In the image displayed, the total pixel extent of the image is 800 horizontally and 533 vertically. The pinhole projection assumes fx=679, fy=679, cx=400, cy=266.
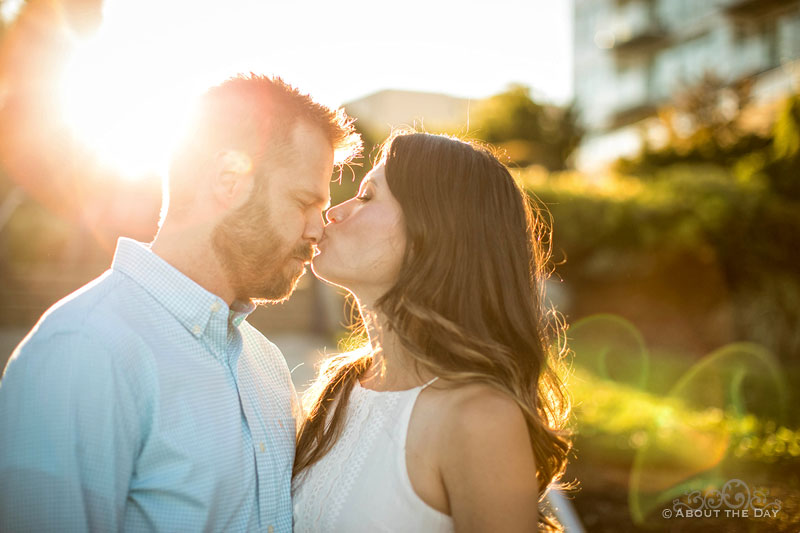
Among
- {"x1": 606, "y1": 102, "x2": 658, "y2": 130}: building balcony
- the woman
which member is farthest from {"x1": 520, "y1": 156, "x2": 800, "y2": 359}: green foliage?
{"x1": 606, "y1": 102, "x2": 658, "y2": 130}: building balcony

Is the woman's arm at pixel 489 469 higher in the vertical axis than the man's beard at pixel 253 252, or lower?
lower

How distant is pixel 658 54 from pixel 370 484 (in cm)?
3707

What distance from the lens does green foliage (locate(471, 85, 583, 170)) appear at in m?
35.6

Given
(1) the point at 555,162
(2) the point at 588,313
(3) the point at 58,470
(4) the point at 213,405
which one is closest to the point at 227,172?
(4) the point at 213,405

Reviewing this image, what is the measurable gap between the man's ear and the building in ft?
83.1

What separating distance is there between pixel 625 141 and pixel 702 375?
83.0 ft

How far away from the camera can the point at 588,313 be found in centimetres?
1792

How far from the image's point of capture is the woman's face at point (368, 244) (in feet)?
9.21

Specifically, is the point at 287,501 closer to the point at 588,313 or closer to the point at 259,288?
the point at 259,288

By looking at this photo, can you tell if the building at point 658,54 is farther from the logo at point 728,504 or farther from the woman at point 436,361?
the woman at point 436,361

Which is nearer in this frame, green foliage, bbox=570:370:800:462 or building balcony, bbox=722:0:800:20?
green foliage, bbox=570:370:800:462

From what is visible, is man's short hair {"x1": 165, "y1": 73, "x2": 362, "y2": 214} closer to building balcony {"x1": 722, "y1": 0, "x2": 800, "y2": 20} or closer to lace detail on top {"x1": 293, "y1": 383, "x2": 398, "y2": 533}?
lace detail on top {"x1": 293, "y1": 383, "x2": 398, "y2": 533}

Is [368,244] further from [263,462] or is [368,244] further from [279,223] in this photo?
[263,462]

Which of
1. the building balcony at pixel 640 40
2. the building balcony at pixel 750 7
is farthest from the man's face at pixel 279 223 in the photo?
the building balcony at pixel 640 40
